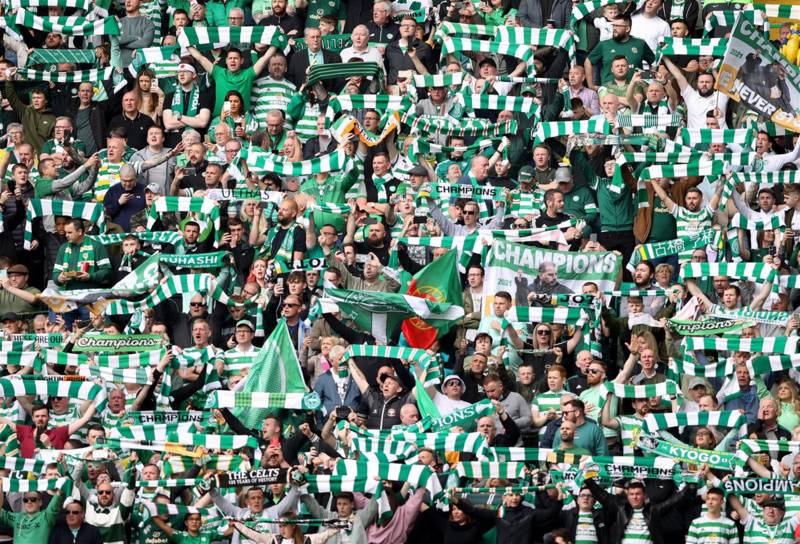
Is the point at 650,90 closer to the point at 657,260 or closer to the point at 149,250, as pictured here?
the point at 657,260

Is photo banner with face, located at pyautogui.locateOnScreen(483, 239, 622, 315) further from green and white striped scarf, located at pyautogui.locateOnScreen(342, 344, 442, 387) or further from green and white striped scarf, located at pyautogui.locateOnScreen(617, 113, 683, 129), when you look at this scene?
green and white striped scarf, located at pyautogui.locateOnScreen(617, 113, 683, 129)

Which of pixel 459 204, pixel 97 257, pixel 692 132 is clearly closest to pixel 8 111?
pixel 97 257

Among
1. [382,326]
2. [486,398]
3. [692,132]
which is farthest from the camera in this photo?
[692,132]

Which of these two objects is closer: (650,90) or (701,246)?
(701,246)

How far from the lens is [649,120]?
100 ft

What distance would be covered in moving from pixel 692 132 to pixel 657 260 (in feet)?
7.16

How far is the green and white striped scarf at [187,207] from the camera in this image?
29.2 m

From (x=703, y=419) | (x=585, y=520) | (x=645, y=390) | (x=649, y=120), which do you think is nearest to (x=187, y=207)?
(x=649, y=120)

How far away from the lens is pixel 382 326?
91.3ft

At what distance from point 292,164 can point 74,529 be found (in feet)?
21.0

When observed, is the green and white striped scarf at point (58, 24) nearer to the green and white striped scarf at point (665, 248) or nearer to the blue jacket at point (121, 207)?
the blue jacket at point (121, 207)

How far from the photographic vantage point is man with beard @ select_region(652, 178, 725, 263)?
29203mm

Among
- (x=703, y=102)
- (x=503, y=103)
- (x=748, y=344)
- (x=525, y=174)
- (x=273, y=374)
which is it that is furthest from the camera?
(x=703, y=102)

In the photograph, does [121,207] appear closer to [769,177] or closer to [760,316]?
[769,177]
